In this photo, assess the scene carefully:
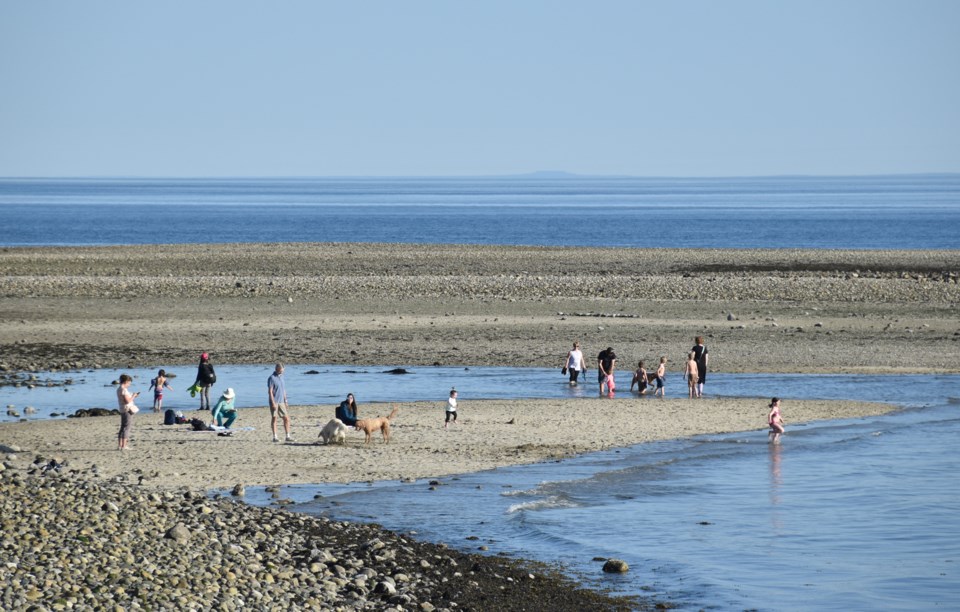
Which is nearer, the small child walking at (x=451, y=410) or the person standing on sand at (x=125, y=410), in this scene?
the person standing on sand at (x=125, y=410)

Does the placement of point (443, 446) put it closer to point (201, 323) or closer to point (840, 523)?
point (840, 523)

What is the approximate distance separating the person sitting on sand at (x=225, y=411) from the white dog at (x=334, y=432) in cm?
216

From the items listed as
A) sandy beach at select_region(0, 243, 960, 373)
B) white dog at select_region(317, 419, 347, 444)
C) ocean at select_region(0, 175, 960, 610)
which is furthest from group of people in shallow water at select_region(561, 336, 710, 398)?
white dog at select_region(317, 419, 347, 444)

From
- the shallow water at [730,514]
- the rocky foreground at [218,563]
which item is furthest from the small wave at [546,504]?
the rocky foreground at [218,563]

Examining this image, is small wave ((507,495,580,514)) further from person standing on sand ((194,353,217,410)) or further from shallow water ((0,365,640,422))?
shallow water ((0,365,640,422))

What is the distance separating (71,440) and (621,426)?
1120cm

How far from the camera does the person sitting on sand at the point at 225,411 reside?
24750 mm

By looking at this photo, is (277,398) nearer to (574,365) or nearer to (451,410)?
(451,410)

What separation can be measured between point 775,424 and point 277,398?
396 inches

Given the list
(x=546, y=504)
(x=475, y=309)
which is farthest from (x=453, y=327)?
(x=546, y=504)

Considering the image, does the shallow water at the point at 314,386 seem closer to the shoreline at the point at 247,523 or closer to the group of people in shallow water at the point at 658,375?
the group of people in shallow water at the point at 658,375

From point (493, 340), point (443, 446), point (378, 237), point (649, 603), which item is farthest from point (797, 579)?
point (378, 237)

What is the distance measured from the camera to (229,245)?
8025cm

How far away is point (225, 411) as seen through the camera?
24922mm
